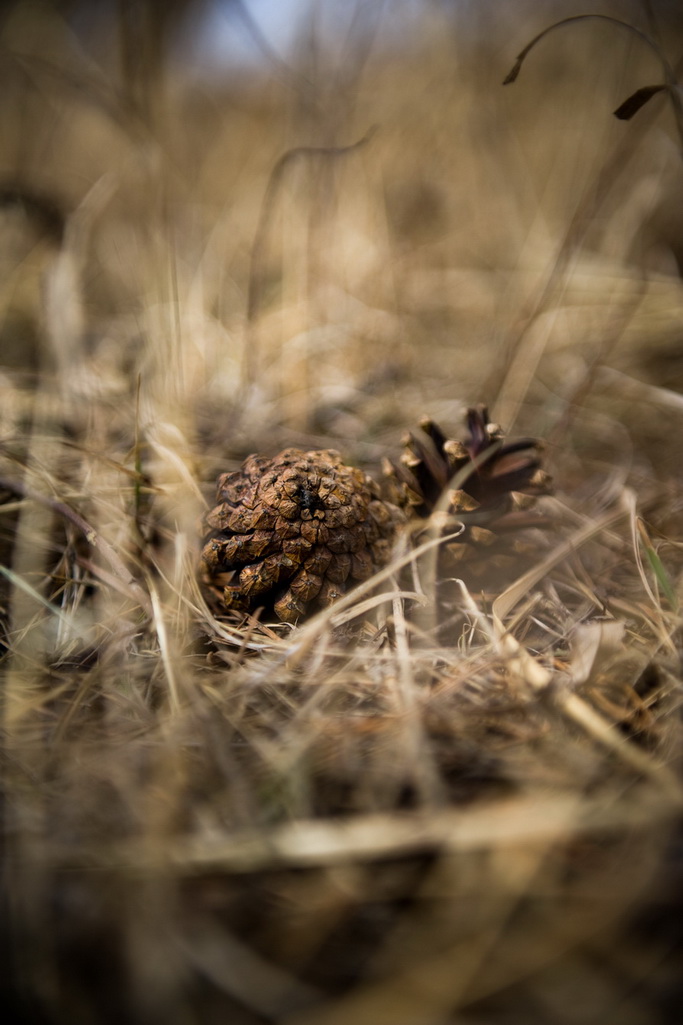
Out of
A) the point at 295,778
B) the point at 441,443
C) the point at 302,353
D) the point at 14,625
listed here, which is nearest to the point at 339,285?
the point at 302,353

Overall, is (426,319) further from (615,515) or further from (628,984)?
(628,984)

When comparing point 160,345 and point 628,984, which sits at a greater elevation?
point 160,345

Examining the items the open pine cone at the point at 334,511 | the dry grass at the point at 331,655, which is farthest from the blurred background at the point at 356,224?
the open pine cone at the point at 334,511

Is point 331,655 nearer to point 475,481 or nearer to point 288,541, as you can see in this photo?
point 288,541

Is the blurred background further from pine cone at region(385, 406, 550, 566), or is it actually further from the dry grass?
pine cone at region(385, 406, 550, 566)

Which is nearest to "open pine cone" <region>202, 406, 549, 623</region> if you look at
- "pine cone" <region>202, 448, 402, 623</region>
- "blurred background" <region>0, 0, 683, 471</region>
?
"pine cone" <region>202, 448, 402, 623</region>

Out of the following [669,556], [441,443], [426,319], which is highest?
[426,319]

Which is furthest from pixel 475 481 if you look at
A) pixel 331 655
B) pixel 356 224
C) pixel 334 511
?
pixel 356 224
